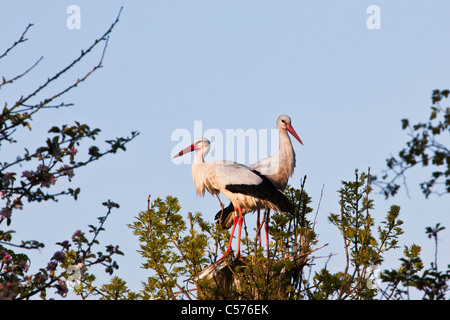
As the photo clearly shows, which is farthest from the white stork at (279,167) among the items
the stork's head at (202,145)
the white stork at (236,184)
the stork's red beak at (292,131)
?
the stork's head at (202,145)

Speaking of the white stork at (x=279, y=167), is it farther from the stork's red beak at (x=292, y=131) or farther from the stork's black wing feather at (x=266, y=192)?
the stork's black wing feather at (x=266, y=192)

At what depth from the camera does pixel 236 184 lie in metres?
8.88

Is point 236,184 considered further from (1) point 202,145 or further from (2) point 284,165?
(1) point 202,145

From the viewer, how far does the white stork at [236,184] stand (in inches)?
336

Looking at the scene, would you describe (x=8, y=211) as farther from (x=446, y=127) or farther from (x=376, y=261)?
(x=376, y=261)

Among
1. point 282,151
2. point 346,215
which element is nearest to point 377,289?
point 346,215

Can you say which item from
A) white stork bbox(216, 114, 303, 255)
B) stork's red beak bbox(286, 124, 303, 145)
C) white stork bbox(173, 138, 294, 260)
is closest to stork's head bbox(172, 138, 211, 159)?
white stork bbox(173, 138, 294, 260)

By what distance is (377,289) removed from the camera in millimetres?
6047

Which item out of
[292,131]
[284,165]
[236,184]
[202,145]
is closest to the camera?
[236,184]

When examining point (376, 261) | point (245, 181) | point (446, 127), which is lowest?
point (376, 261)

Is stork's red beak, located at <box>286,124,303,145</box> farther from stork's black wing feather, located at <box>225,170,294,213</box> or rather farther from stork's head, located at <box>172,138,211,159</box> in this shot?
stork's head, located at <box>172,138,211,159</box>

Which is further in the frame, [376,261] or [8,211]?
[376,261]

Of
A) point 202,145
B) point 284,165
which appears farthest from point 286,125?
point 202,145
